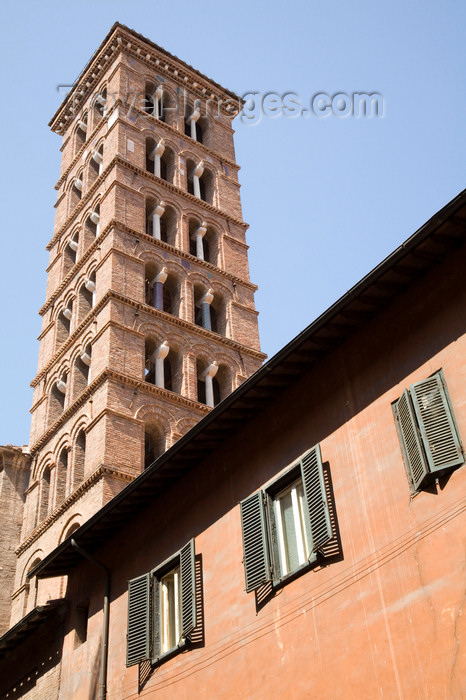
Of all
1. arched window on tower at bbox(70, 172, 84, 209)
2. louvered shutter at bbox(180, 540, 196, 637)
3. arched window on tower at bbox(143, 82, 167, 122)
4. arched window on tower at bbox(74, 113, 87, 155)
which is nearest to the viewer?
louvered shutter at bbox(180, 540, 196, 637)

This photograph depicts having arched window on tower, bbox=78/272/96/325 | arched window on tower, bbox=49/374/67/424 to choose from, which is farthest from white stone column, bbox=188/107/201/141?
arched window on tower, bbox=49/374/67/424

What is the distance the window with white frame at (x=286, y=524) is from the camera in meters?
11.6

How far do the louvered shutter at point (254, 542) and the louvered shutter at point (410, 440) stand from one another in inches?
99.2

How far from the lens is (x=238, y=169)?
38281 mm

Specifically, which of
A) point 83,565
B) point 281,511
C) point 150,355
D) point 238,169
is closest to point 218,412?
point 281,511

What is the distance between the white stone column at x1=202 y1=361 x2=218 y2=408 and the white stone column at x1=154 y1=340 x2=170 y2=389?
151 cm

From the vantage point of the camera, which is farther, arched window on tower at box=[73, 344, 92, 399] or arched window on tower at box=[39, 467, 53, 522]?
arched window on tower at box=[73, 344, 92, 399]

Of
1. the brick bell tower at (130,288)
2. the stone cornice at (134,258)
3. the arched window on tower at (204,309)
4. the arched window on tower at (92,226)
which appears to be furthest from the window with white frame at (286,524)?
the arched window on tower at (92,226)

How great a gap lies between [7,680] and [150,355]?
40.9ft

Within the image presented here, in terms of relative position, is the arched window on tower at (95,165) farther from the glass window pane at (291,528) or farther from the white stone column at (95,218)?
the glass window pane at (291,528)

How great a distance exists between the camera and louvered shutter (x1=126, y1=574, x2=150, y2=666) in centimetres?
1398

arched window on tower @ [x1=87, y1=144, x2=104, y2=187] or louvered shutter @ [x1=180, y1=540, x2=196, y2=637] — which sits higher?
arched window on tower @ [x1=87, y1=144, x2=104, y2=187]

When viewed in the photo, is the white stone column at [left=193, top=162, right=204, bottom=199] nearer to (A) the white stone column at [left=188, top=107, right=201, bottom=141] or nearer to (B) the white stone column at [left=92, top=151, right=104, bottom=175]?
(A) the white stone column at [left=188, top=107, right=201, bottom=141]

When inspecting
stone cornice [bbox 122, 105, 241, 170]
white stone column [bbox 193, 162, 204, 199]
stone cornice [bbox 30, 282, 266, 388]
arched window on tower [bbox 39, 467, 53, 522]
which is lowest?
arched window on tower [bbox 39, 467, 53, 522]
